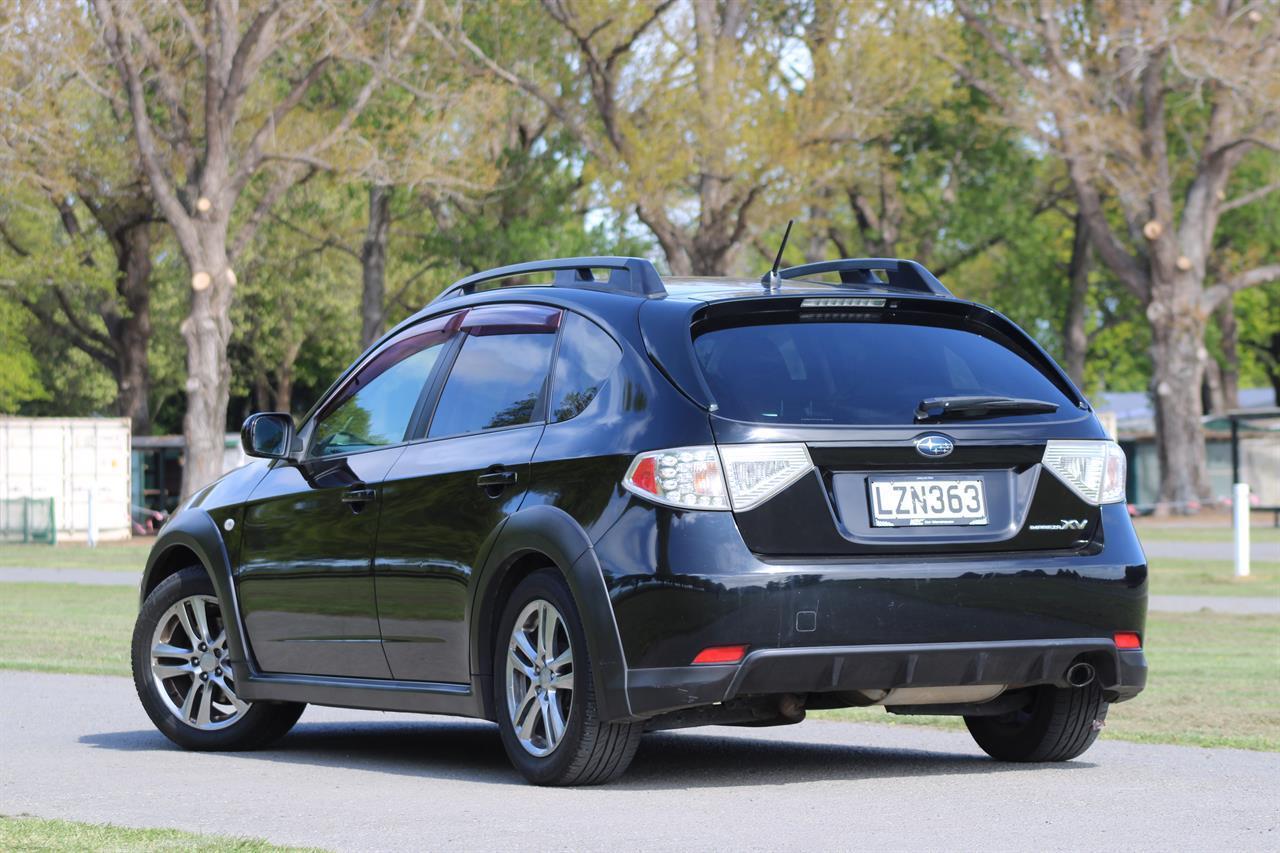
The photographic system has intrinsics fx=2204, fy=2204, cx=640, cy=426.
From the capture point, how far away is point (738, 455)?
699cm

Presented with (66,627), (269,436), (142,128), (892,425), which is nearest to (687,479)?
(892,425)

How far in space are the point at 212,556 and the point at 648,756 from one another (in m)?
2.06

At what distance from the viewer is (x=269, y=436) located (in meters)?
9.04

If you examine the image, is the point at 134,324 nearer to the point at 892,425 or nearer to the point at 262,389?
the point at 262,389

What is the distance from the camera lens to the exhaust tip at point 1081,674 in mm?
7414

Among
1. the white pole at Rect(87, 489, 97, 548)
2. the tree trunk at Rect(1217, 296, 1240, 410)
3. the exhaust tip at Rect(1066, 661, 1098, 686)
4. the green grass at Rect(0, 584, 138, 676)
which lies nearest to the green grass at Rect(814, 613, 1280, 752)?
the exhaust tip at Rect(1066, 661, 1098, 686)

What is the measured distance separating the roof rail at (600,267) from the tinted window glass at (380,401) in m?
0.36

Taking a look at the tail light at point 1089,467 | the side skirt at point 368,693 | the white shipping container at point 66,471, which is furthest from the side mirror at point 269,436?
the white shipping container at point 66,471

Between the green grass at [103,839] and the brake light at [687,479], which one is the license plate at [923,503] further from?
the green grass at [103,839]

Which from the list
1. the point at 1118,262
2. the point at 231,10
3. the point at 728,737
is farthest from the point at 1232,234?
the point at 728,737

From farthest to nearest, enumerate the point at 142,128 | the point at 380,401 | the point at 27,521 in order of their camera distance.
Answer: the point at 27,521 → the point at 142,128 → the point at 380,401

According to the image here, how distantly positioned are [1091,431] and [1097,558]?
0.45 metres

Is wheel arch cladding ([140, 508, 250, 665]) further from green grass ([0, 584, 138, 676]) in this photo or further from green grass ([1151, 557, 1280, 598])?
green grass ([1151, 557, 1280, 598])

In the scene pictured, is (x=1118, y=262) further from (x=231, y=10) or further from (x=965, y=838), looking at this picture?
(x=965, y=838)
